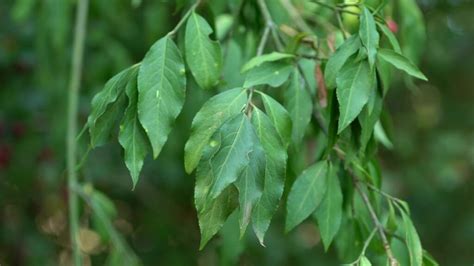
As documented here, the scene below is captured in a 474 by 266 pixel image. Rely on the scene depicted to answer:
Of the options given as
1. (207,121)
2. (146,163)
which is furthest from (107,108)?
(146,163)

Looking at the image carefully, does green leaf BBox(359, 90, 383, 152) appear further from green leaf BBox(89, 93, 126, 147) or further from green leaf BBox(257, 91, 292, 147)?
green leaf BBox(89, 93, 126, 147)

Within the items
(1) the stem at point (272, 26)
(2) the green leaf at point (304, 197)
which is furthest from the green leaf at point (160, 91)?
(1) the stem at point (272, 26)

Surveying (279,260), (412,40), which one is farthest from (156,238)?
(412,40)

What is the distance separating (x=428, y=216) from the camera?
3902mm

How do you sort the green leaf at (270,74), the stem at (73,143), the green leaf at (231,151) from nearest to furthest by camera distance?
1. the green leaf at (231,151)
2. the green leaf at (270,74)
3. the stem at (73,143)

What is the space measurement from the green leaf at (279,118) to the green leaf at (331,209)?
0.53 ft

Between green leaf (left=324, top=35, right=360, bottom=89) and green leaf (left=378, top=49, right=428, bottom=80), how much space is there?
38 mm

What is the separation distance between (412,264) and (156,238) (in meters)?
2.05

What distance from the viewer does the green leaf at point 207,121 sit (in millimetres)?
1171

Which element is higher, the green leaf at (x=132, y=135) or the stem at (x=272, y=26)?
the green leaf at (x=132, y=135)

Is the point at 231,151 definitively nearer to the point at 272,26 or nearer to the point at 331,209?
the point at 331,209

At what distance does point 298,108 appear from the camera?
1.40 metres

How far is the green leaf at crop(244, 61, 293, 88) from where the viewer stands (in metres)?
1.30

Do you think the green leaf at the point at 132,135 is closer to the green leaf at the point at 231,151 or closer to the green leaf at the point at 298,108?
the green leaf at the point at 231,151
